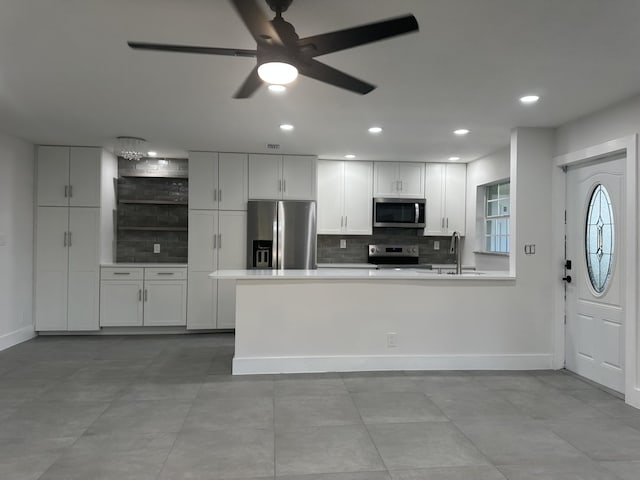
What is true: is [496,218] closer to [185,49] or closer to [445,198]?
[445,198]

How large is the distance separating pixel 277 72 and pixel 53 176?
176 inches

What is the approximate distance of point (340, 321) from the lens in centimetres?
394

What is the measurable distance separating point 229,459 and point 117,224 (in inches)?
174

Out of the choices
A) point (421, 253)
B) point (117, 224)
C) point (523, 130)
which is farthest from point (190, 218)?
point (523, 130)

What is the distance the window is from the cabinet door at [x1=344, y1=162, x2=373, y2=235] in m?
1.57

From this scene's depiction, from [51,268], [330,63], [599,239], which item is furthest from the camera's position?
[51,268]

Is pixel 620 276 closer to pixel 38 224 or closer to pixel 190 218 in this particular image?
pixel 190 218

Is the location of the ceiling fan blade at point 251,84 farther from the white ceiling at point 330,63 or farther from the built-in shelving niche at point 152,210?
the built-in shelving niche at point 152,210

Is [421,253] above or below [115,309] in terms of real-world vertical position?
above

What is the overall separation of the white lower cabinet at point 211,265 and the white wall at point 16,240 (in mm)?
1861

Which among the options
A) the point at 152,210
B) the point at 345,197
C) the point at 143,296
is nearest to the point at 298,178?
the point at 345,197

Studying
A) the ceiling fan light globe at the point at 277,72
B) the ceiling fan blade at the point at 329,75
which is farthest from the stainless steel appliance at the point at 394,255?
the ceiling fan light globe at the point at 277,72

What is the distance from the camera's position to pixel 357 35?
1.72 metres

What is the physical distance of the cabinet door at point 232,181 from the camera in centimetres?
538
